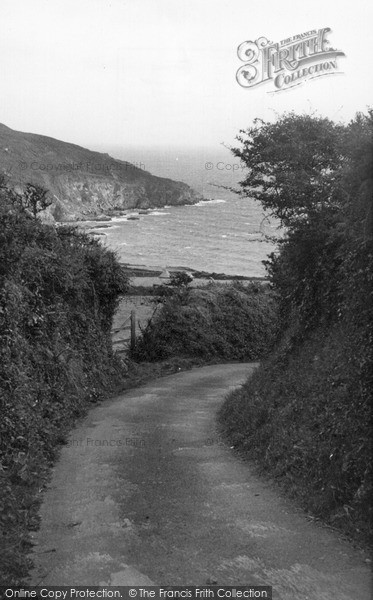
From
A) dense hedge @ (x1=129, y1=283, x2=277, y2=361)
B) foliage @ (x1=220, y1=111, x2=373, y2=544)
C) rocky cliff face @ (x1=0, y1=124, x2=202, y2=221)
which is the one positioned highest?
rocky cliff face @ (x1=0, y1=124, x2=202, y2=221)

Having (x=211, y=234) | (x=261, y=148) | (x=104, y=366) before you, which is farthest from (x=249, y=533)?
(x=211, y=234)

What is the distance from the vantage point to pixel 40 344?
15.4 m

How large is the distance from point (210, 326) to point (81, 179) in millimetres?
114857

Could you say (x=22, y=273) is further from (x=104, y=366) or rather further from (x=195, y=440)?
(x=104, y=366)

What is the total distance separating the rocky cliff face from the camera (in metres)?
126

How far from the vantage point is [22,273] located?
15.1 m

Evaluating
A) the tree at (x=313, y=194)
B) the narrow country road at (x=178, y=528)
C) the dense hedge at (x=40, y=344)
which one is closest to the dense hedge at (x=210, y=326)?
the dense hedge at (x=40, y=344)

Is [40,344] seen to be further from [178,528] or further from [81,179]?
[81,179]

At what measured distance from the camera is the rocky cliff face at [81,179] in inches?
4946

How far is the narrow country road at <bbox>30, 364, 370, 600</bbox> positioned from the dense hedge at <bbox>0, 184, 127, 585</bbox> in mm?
466

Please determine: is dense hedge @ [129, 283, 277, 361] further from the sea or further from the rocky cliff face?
the rocky cliff face

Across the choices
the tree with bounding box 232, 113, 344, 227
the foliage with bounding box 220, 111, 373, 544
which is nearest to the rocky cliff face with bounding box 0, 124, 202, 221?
the tree with bounding box 232, 113, 344, 227

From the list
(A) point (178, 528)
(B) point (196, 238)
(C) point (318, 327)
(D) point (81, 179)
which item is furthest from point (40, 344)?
(D) point (81, 179)

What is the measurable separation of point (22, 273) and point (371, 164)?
8756 mm
